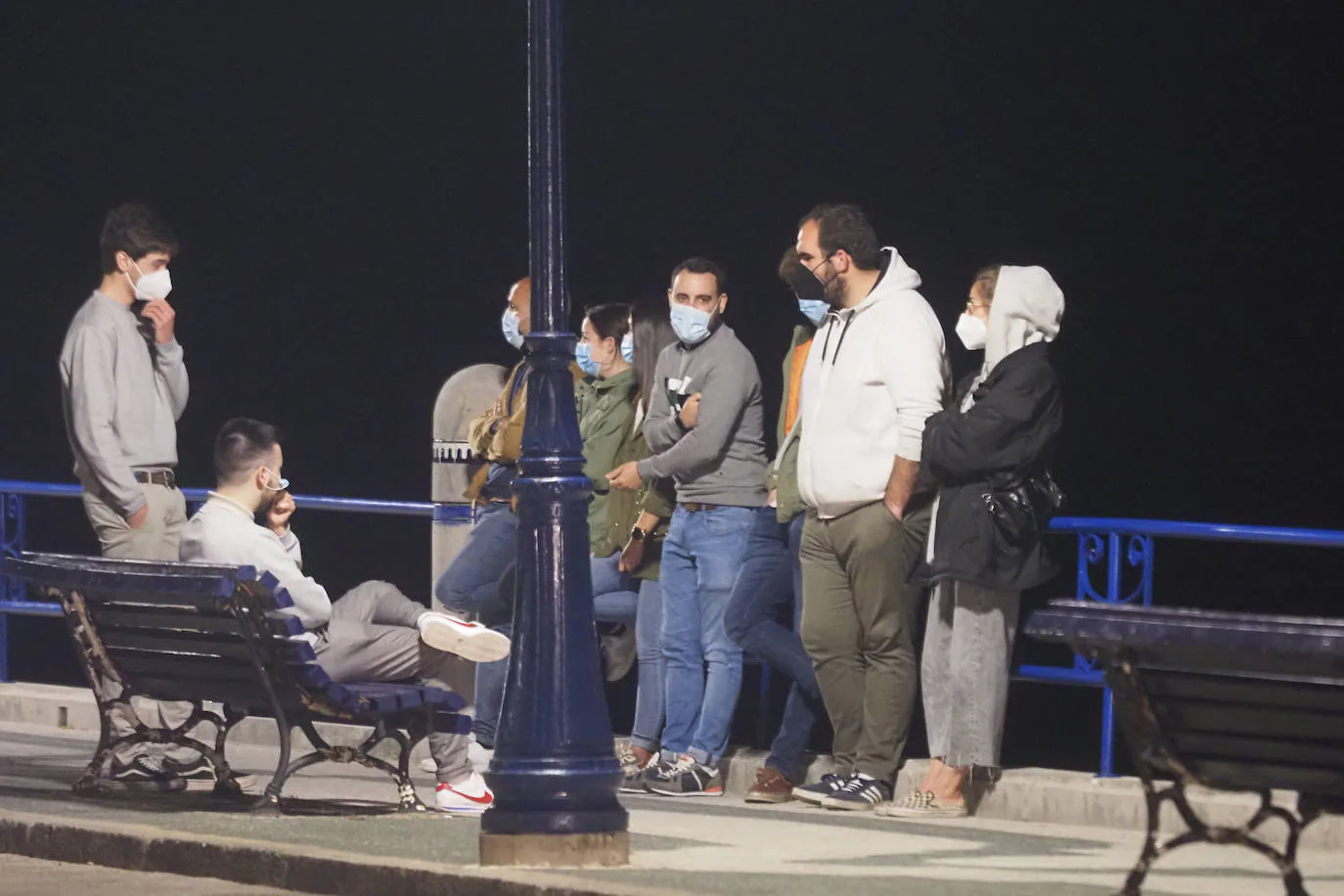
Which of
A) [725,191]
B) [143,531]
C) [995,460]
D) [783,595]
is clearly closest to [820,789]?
[783,595]

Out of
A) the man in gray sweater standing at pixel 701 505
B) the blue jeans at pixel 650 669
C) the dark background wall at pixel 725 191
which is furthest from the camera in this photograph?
the dark background wall at pixel 725 191

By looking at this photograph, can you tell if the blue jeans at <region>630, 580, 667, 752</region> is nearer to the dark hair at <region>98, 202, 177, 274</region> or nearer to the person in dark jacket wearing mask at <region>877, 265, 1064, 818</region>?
the person in dark jacket wearing mask at <region>877, 265, 1064, 818</region>

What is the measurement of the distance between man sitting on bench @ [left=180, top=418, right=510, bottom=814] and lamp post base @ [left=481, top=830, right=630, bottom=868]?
57.5 inches

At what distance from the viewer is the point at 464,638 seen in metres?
9.24

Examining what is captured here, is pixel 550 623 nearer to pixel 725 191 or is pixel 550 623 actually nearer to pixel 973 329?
pixel 973 329

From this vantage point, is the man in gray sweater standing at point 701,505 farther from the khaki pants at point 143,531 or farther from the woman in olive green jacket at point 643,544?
the khaki pants at point 143,531

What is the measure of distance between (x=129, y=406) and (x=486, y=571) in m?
1.69

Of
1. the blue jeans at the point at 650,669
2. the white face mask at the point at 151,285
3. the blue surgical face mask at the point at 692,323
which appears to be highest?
the white face mask at the point at 151,285

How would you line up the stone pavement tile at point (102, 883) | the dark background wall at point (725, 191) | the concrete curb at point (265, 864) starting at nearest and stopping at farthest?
the concrete curb at point (265, 864)
the stone pavement tile at point (102, 883)
the dark background wall at point (725, 191)

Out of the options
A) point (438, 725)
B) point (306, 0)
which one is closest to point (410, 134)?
point (306, 0)

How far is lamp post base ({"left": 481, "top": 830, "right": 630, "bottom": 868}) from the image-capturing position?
7883 millimetres

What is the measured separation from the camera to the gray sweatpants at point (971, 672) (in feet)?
30.8

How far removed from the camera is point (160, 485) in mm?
10320

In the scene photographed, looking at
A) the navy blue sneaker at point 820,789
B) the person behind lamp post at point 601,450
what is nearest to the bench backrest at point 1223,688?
the navy blue sneaker at point 820,789
